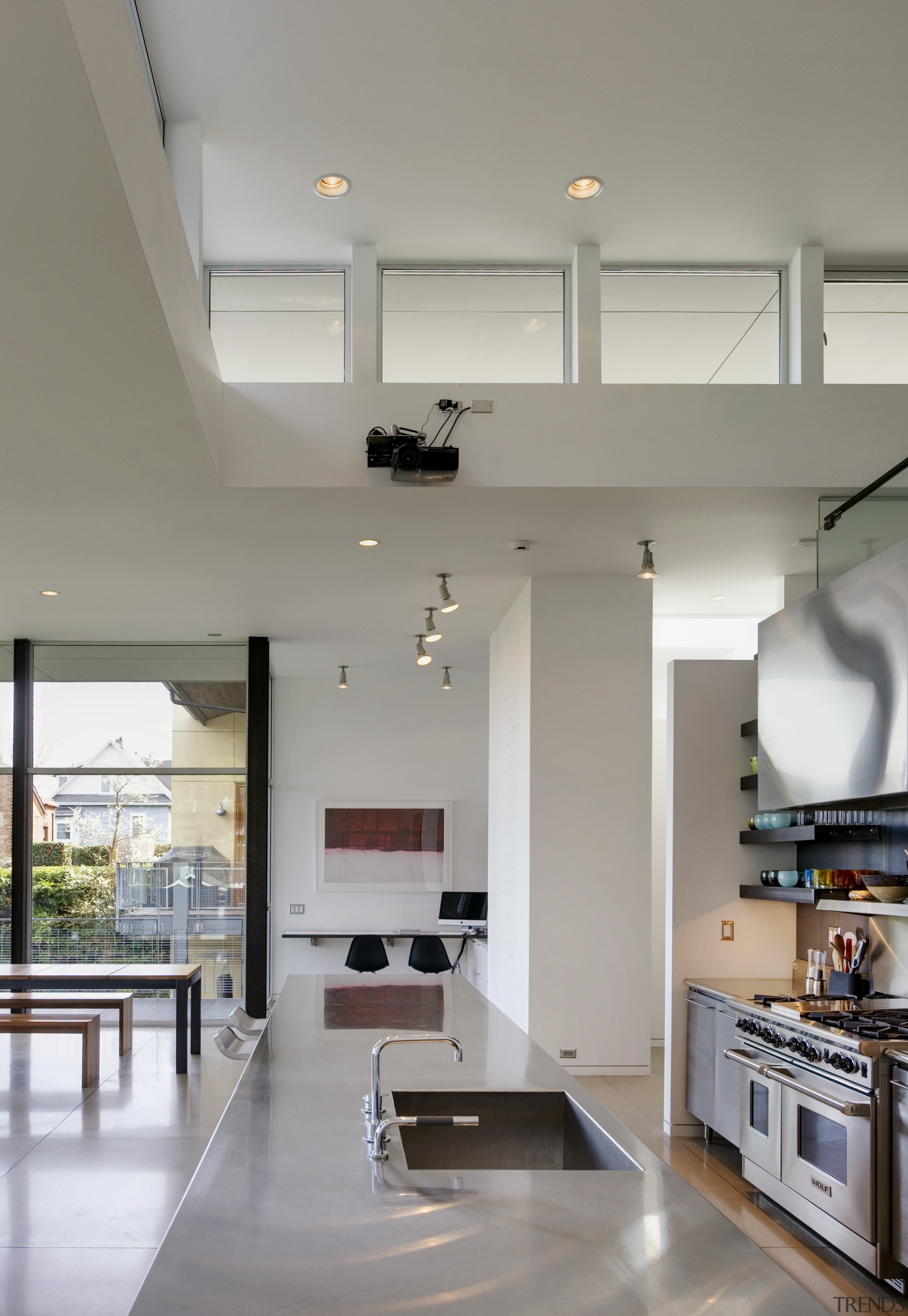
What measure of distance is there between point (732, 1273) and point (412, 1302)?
51 centimetres

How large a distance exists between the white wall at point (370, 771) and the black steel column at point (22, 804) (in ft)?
8.09

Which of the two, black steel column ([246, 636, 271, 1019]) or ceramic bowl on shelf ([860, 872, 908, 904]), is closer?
ceramic bowl on shelf ([860, 872, 908, 904])

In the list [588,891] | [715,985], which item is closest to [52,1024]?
[588,891]

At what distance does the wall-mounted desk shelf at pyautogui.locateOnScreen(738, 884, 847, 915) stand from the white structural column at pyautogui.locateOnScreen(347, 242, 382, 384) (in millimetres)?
3051

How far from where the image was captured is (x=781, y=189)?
470cm

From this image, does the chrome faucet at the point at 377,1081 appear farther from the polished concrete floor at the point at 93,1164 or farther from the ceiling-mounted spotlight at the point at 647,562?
the ceiling-mounted spotlight at the point at 647,562

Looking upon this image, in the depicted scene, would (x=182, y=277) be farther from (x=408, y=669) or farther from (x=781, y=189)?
(x=408, y=669)

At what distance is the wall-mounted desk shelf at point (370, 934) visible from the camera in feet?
33.3

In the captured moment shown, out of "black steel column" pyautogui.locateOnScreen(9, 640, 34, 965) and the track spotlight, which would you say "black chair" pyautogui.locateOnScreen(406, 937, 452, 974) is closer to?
"black steel column" pyautogui.locateOnScreen(9, 640, 34, 965)

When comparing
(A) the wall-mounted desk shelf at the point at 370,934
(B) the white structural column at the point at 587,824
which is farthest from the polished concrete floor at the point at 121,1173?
(A) the wall-mounted desk shelf at the point at 370,934

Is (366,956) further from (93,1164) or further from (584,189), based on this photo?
(584,189)

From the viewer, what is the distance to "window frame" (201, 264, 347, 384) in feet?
17.5

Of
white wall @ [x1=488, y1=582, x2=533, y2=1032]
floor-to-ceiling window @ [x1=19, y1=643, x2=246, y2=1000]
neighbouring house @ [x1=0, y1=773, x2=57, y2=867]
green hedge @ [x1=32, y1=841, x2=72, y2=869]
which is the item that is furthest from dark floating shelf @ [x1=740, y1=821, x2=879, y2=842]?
neighbouring house @ [x1=0, y1=773, x2=57, y2=867]

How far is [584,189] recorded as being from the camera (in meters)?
4.69
